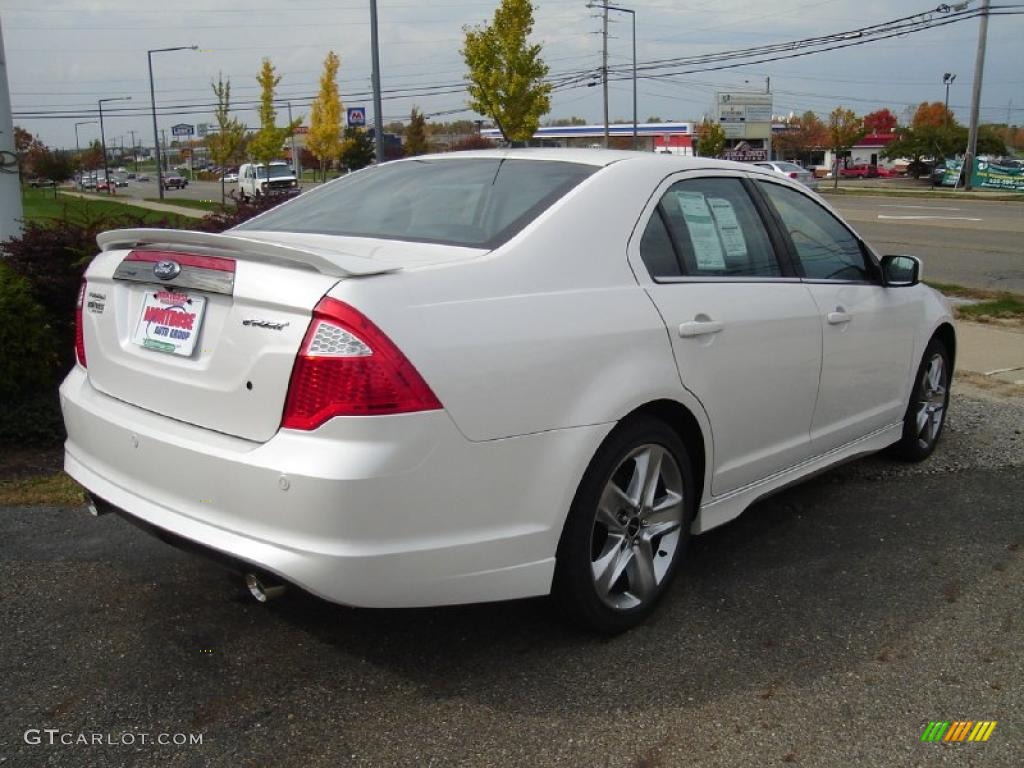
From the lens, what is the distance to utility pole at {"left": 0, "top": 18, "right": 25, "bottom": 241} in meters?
7.05

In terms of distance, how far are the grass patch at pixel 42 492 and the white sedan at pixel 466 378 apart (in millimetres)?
1467

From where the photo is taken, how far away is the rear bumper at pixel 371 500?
2648mm

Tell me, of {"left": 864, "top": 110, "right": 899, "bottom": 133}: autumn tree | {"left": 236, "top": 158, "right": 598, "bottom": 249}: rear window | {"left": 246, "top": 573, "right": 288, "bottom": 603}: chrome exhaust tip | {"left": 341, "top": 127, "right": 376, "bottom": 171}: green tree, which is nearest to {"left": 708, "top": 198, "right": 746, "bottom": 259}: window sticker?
{"left": 236, "top": 158, "right": 598, "bottom": 249}: rear window

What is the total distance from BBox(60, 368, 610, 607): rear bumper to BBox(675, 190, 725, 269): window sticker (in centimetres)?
107

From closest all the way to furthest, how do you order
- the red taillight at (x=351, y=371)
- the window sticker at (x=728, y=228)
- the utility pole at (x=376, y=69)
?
the red taillight at (x=351, y=371)
the window sticker at (x=728, y=228)
the utility pole at (x=376, y=69)

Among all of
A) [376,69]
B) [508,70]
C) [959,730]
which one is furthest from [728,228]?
[508,70]

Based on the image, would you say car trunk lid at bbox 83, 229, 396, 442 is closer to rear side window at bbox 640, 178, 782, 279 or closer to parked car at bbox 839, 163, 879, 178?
rear side window at bbox 640, 178, 782, 279

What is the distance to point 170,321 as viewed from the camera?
121 inches

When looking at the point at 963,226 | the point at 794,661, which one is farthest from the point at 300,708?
the point at 963,226

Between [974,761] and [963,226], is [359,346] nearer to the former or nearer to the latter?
[974,761]

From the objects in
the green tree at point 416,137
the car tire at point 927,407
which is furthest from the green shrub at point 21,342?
the green tree at point 416,137

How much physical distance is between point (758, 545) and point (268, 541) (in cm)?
238

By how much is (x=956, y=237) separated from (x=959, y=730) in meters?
19.2
